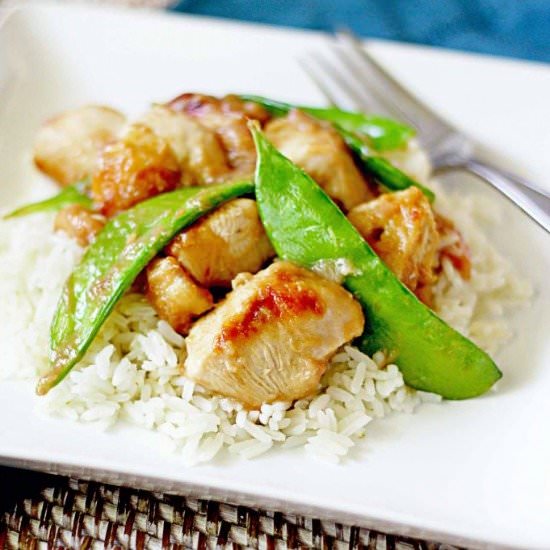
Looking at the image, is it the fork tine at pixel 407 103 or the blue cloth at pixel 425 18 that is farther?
the blue cloth at pixel 425 18

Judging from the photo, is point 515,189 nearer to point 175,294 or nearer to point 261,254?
point 261,254

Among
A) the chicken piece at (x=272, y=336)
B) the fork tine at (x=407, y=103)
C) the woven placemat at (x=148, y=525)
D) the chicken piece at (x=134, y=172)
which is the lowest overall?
the woven placemat at (x=148, y=525)

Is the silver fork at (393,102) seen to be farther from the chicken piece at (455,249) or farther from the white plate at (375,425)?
the chicken piece at (455,249)

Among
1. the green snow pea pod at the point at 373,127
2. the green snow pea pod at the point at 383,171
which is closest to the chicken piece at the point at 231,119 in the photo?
the green snow pea pod at the point at 373,127

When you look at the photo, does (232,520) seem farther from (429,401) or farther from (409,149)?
(409,149)

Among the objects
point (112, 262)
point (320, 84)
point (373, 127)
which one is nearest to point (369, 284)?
point (112, 262)

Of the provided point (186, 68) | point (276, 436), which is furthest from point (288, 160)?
point (186, 68)

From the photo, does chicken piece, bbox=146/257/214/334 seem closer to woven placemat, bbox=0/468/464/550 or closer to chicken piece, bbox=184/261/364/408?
chicken piece, bbox=184/261/364/408
